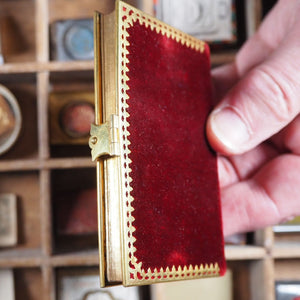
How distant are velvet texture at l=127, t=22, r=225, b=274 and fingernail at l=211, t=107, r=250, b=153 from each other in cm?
3

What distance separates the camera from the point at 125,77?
55 cm

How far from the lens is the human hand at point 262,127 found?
0.71 metres

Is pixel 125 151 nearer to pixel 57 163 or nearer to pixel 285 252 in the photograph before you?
pixel 57 163

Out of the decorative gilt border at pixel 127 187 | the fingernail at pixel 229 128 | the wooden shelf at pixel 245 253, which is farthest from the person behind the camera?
the wooden shelf at pixel 245 253

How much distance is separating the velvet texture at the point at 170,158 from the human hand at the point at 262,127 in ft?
0.21

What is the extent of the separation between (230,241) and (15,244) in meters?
0.69

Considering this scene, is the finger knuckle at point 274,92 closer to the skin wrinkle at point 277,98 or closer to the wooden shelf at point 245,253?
the skin wrinkle at point 277,98

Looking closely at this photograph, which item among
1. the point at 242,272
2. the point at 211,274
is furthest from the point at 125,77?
the point at 242,272

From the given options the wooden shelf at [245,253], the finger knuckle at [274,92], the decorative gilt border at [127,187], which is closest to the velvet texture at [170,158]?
the decorative gilt border at [127,187]

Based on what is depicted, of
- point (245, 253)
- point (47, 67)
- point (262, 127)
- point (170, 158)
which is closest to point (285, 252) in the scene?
point (245, 253)

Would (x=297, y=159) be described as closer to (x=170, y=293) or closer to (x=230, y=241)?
(x=230, y=241)

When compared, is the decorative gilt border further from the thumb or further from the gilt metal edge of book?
the thumb

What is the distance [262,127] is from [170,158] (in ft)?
0.77

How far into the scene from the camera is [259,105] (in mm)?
711
